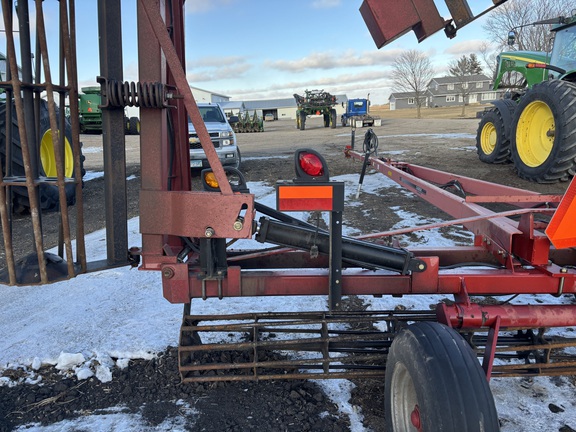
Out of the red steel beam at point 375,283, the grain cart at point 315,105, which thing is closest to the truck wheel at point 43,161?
the red steel beam at point 375,283

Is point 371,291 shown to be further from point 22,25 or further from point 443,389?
point 22,25

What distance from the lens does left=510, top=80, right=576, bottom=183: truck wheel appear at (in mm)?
6531

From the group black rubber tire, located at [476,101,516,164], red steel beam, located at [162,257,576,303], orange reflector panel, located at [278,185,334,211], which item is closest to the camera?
orange reflector panel, located at [278,185,334,211]

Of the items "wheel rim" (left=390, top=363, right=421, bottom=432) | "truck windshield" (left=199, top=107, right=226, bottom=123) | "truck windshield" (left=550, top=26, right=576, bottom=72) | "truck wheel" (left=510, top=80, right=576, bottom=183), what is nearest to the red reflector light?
"wheel rim" (left=390, top=363, right=421, bottom=432)

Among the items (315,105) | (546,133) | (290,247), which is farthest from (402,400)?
(315,105)

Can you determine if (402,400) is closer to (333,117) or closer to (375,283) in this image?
(375,283)

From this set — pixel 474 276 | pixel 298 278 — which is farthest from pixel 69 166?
pixel 474 276

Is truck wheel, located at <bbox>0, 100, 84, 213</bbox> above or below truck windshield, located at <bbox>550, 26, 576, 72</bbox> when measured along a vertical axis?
below

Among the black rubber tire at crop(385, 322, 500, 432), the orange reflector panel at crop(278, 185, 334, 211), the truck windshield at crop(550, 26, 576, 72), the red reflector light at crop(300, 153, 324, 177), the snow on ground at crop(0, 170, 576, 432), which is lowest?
the snow on ground at crop(0, 170, 576, 432)

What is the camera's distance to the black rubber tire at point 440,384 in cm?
163

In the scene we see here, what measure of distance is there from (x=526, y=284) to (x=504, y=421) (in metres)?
0.70

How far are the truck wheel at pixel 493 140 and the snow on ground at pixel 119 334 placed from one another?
624 cm

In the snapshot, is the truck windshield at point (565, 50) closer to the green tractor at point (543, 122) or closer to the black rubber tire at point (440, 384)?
the green tractor at point (543, 122)

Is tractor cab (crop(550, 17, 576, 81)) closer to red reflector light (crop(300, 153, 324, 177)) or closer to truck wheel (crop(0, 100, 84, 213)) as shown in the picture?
red reflector light (crop(300, 153, 324, 177))
